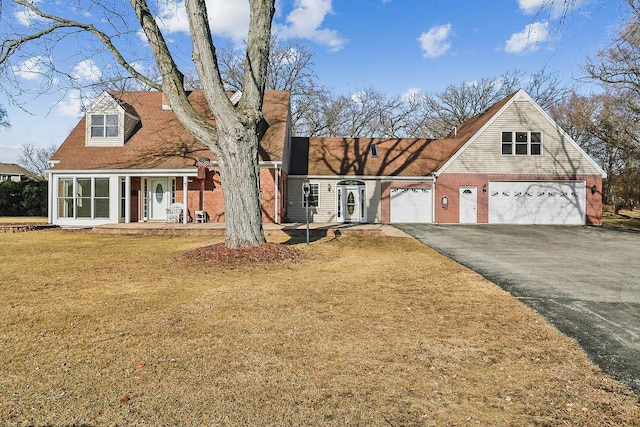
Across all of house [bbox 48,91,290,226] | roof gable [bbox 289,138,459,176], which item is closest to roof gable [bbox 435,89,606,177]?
roof gable [bbox 289,138,459,176]

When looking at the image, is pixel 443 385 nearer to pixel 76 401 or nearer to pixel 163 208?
pixel 76 401

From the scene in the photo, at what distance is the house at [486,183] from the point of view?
62.6 ft

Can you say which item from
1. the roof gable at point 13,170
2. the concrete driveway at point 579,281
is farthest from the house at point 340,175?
the roof gable at point 13,170

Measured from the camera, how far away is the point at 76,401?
2.54 meters

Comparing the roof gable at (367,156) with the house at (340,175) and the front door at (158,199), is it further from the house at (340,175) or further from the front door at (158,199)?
the front door at (158,199)

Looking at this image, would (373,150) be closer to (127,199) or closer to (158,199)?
(158,199)

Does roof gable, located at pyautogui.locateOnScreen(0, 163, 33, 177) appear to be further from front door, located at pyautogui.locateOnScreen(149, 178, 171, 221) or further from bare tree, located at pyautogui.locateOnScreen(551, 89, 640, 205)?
bare tree, located at pyautogui.locateOnScreen(551, 89, 640, 205)

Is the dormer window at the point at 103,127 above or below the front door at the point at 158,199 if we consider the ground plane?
above

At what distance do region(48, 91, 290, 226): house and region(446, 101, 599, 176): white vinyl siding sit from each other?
9.86 m

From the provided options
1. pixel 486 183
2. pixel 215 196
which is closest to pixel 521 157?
pixel 486 183

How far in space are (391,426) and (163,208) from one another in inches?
680

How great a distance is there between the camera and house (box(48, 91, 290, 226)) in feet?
52.0

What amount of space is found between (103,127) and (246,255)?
530 inches

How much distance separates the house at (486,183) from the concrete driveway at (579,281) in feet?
22.8
